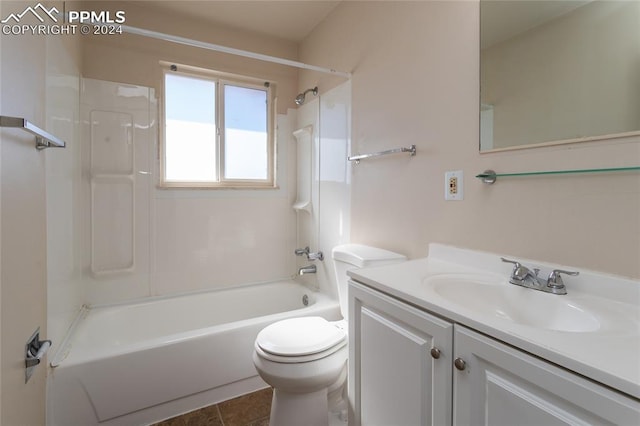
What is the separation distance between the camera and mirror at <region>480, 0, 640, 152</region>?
2.78 feet

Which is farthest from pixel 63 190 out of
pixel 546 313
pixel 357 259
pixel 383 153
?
pixel 546 313

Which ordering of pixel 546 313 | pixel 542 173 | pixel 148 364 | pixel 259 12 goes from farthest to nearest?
pixel 259 12, pixel 148 364, pixel 542 173, pixel 546 313

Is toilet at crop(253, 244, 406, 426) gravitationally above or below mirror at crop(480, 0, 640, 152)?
below

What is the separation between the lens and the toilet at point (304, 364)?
128 cm

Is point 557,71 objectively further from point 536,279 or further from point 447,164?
point 536,279

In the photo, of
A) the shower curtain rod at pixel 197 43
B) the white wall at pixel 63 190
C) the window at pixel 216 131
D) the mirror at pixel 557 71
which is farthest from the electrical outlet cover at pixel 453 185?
the white wall at pixel 63 190

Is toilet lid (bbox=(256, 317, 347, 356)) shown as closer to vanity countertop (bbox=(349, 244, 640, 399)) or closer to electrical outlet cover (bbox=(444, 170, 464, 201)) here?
Result: vanity countertop (bbox=(349, 244, 640, 399))

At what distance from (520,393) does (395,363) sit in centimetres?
37

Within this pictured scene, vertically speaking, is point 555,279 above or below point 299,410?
above

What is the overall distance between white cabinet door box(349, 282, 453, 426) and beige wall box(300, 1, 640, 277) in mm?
517

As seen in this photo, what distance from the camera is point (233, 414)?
5.40 ft

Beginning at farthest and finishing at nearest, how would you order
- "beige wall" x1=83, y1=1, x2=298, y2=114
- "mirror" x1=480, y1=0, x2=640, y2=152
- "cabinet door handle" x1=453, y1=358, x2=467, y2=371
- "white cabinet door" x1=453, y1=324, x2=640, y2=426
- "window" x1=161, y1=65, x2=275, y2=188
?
1. "window" x1=161, y1=65, x2=275, y2=188
2. "beige wall" x1=83, y1=1, x2=298, y2=114
3. "mirror" x1=480, y1=0, x2=640, y2=152
4. "cabinet door handle" x1=453, y1=358, x2=467, y2=371
5. "white cabinet door" x1=453, y1=324, x2=640, y2=426

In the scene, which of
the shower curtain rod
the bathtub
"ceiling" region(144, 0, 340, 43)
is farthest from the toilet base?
"ceiling" region(144, 0, 340, 43)

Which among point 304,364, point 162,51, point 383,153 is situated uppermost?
point 162,51
